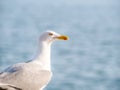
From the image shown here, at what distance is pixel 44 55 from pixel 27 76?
74 cm

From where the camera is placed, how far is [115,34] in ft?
185

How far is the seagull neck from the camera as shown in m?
9.46

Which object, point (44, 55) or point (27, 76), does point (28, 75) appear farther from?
point (44, 55)

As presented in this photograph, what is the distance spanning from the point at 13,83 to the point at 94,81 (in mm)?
17804

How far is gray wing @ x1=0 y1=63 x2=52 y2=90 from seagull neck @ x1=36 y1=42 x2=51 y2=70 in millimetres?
277

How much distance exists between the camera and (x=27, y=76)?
900 centimetres

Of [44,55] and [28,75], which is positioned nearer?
[28,75]

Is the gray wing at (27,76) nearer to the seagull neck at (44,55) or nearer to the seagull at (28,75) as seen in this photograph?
the seagull at (28,75)

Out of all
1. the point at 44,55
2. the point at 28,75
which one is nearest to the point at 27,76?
the point at 28,75

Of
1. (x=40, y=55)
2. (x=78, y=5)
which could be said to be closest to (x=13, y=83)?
(x=40, y=55)

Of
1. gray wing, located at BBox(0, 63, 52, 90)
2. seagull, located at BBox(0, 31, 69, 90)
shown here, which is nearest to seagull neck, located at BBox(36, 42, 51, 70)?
seagull, located at BBox(0, 31, 69, 90)

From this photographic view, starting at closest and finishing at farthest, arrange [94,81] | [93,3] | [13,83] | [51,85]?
[13,83], [51,85], [94,81], [93,3]

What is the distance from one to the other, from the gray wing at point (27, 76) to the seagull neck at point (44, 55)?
28 cm

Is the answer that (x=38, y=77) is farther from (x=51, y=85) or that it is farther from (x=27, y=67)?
(x=51, y=85)
